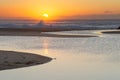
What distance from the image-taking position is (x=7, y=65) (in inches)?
568

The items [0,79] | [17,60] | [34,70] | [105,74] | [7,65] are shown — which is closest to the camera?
[0,79]

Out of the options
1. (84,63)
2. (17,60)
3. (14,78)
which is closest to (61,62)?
(84,63)

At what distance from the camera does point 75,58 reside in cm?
1642

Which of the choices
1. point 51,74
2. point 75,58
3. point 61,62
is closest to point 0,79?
point 51,74

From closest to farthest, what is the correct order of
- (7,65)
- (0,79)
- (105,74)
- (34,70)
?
(0,79)
(105,74)
(34,70)
(7,65)

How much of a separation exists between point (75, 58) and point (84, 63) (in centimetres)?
172

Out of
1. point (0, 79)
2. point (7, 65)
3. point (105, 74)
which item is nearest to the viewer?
point (0, 79)

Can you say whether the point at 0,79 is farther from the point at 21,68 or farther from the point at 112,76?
the point at 112,76

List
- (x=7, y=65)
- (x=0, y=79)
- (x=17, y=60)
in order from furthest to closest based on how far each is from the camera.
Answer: (x=17, y=60), (x=7, y=65), (x=0, y=79)

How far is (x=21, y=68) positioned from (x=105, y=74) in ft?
10.9

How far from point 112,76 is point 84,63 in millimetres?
3239

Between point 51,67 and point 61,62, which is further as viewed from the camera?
point 61,62

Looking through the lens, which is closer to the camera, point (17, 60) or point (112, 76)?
point (112, 76)

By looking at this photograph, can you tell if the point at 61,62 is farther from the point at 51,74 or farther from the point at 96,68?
the point at 51,74
